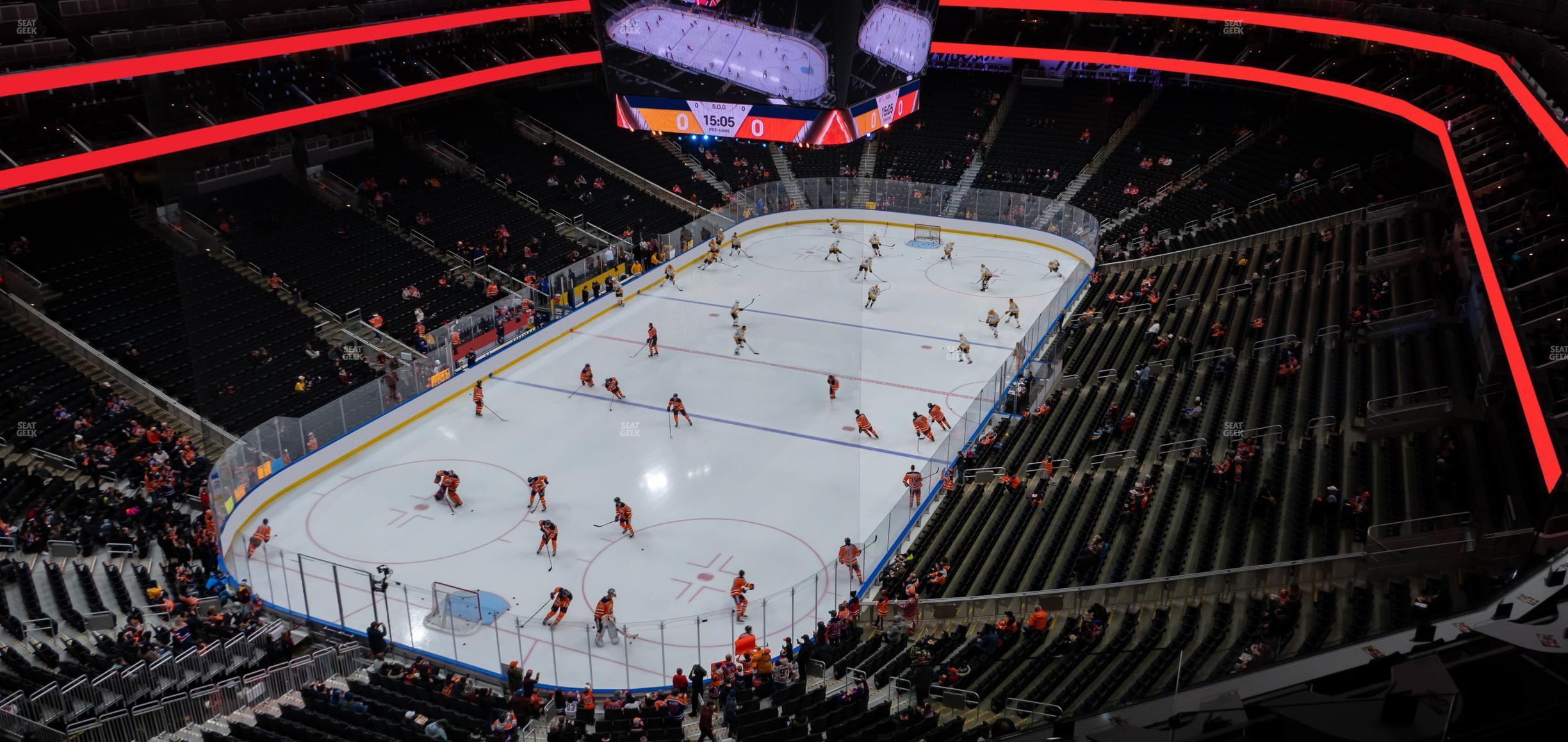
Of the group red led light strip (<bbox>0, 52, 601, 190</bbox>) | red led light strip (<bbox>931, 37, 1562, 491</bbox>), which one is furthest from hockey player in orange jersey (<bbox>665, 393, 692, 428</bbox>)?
red led light strip (<bbox>931, 37, 1562, 491</bbox>)

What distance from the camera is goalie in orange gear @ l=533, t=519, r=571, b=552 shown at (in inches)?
812

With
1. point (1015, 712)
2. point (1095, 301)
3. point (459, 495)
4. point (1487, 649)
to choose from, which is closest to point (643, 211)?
point (1095, 301)

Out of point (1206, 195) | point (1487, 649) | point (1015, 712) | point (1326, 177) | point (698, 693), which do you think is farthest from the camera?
point (1206, 195)

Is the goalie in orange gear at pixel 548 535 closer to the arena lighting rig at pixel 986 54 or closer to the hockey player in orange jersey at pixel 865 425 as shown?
the hockey player in orange jersey at pixel 865 425

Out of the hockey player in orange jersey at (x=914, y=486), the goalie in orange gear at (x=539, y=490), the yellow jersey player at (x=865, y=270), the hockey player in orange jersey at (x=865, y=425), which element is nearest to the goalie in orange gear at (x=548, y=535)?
the goalie in orange gear at (x=539, y=490)

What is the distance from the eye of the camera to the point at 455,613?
61.0 ft

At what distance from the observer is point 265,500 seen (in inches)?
886

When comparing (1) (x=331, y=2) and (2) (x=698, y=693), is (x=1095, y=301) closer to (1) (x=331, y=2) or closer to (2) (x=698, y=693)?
(2) (x=698, y=693)

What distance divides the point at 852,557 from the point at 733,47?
1028cm

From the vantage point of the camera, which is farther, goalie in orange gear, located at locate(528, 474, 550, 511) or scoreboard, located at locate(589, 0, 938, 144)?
goalie in orange gear, located at locate(528, 474, 550, 511)

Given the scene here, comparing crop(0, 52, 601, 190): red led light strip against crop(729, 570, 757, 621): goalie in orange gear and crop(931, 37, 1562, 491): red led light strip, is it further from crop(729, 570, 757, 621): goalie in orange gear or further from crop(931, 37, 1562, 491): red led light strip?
crop(729, 570, 757, 621): goalie in orange gear

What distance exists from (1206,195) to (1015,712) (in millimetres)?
29510

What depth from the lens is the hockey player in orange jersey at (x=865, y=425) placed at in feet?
82.6

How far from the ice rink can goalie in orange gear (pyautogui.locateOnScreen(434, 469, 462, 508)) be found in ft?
0.83
